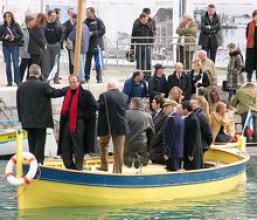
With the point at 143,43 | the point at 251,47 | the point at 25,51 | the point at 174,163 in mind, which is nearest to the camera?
the point at 174,163

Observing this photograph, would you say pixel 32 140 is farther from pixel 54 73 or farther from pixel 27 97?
pixel 54 73

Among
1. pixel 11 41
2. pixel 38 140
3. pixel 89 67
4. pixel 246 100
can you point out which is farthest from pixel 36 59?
pixel 38 140

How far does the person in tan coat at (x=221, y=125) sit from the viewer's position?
2395 cm

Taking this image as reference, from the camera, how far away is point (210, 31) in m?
28.6

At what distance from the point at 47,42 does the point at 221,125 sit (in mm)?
5356

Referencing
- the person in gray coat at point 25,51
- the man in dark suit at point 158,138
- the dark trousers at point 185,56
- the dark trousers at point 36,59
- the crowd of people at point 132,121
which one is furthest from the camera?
the dark trousers at point 185,56

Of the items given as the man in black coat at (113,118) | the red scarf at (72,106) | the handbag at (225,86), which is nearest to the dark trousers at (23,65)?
the handbag at (225,86)

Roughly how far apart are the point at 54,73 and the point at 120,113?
8.41m

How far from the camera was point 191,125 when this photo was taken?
808 inches

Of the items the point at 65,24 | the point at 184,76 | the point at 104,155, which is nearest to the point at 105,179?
the point at 104,155

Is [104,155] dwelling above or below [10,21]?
below

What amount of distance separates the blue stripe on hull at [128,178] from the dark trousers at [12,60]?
7814 millimetres

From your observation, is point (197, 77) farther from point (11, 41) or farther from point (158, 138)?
point (158, 138)

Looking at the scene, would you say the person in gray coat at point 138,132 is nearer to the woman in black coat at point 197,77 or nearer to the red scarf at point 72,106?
the red scarf at point 72,106
